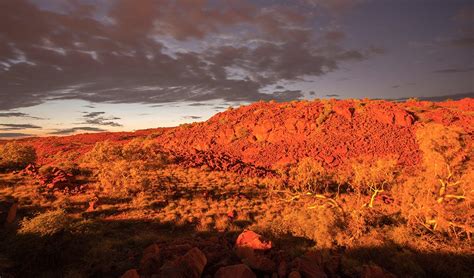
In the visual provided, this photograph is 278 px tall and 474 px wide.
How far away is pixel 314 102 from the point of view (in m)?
39.4

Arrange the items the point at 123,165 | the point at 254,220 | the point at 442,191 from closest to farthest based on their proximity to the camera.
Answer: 1. the point at 442,191
2. the point at 254,220
3. the point at 123,165

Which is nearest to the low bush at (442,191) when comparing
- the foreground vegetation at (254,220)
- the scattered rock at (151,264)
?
the foreground vegetation at (254,220)

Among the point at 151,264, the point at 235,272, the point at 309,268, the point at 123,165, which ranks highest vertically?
the point at 123,165

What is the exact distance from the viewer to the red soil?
2784cm

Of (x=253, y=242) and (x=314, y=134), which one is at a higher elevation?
(x=314, y=134)

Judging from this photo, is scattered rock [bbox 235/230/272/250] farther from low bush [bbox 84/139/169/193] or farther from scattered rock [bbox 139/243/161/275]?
low bush [bbox 84/139/169/193]

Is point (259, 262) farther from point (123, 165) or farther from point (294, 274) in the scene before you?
point (123, 165)

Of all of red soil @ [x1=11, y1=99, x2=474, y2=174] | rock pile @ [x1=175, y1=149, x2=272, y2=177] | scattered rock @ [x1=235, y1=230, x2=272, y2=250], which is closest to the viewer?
scattered rock @ [x1=235, y1=230, x2=272, y2=250]

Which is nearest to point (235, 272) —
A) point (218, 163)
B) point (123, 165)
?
point (123, 165)

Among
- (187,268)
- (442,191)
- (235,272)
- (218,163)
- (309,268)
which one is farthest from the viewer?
(218,163)

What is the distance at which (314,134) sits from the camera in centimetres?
3153

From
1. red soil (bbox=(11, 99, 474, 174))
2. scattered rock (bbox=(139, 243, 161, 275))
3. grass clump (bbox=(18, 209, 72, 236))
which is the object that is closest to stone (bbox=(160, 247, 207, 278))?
scattered rock (bbox=(139, 243, 161, 275))

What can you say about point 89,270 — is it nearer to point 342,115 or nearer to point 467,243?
point 467,243

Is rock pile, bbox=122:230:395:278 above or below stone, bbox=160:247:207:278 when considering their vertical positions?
below
